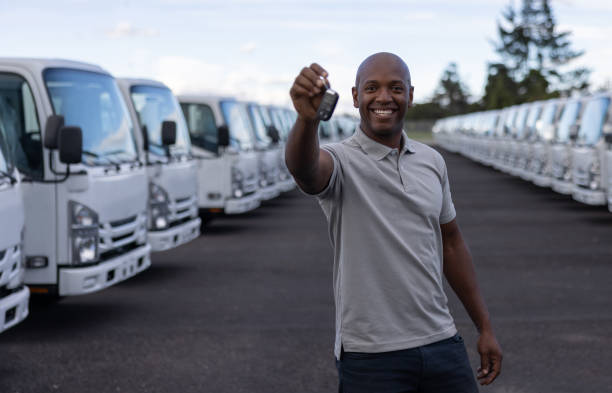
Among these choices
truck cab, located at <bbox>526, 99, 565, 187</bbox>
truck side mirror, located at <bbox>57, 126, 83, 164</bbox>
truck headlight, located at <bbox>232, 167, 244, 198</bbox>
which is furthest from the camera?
truck cab, located at <bbox>526, 99, 565, 187</bbox>

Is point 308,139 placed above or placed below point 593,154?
above

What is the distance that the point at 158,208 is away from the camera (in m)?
10.9

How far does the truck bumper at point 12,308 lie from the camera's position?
20.3 feet

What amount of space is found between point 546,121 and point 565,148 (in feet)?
14.4

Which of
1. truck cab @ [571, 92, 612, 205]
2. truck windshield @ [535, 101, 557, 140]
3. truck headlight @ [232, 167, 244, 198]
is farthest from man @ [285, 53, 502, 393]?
truck windshield @ [535, 101, 557, 140]

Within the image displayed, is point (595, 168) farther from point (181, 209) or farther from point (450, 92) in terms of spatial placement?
point (450, 92)

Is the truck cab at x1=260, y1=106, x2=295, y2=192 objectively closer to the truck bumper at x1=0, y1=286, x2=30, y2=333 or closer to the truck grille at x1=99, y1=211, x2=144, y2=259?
the truck grille at x1=99, y1=211, x2=144, y2=259

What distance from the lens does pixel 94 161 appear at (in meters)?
8.32

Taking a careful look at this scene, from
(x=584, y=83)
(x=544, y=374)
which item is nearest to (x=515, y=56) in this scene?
(x=584, y=83)

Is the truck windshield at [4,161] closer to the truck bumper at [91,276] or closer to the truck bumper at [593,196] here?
the truck bumper at [91,276]

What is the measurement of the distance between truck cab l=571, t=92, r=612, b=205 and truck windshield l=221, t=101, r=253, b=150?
5681 mm

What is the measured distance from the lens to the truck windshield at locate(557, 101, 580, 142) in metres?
19.6

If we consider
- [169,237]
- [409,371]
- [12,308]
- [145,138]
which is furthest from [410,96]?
[145,138]

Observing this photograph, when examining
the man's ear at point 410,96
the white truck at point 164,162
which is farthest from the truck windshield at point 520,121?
the man's ear at point 410,96
